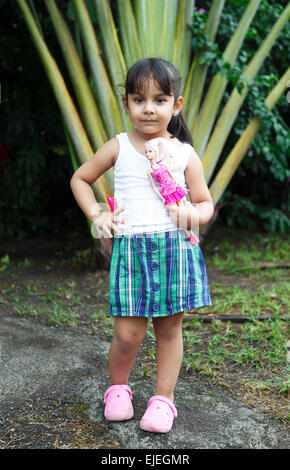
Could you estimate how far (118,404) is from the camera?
170 cm

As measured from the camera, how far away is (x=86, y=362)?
6.88 feet

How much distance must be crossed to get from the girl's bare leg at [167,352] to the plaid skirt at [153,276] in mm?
96

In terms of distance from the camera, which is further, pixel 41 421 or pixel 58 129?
pixel 58 129

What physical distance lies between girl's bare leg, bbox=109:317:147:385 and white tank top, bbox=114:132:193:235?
0.92ft

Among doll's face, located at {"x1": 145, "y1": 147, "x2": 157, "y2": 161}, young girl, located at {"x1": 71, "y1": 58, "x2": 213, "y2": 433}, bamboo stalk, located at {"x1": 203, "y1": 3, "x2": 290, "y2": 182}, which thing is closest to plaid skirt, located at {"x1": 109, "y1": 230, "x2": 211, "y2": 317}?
young girl, located at {"x1": 71, "y1": 58, "x2": 213, "y2": 433}

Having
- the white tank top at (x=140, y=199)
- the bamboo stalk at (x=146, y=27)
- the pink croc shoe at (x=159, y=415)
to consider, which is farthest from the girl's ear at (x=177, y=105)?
the bamboo stalk at (x=146, y=27)

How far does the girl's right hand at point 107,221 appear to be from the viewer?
1.51 metres

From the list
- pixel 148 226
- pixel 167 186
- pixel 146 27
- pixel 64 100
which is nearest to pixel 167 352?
pixel 148 226

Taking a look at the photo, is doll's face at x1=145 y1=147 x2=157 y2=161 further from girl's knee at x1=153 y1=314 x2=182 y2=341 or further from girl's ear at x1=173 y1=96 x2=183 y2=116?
girl's knee at x1=153 y1=314 x2=182 y2=341

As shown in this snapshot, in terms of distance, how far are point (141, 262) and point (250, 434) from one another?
62 centimetres

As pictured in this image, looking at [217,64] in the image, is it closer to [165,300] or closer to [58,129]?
[58,129]

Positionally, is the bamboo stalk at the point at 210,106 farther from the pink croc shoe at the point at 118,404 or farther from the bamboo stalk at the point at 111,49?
the pink croc shoe at the point at 118,404
